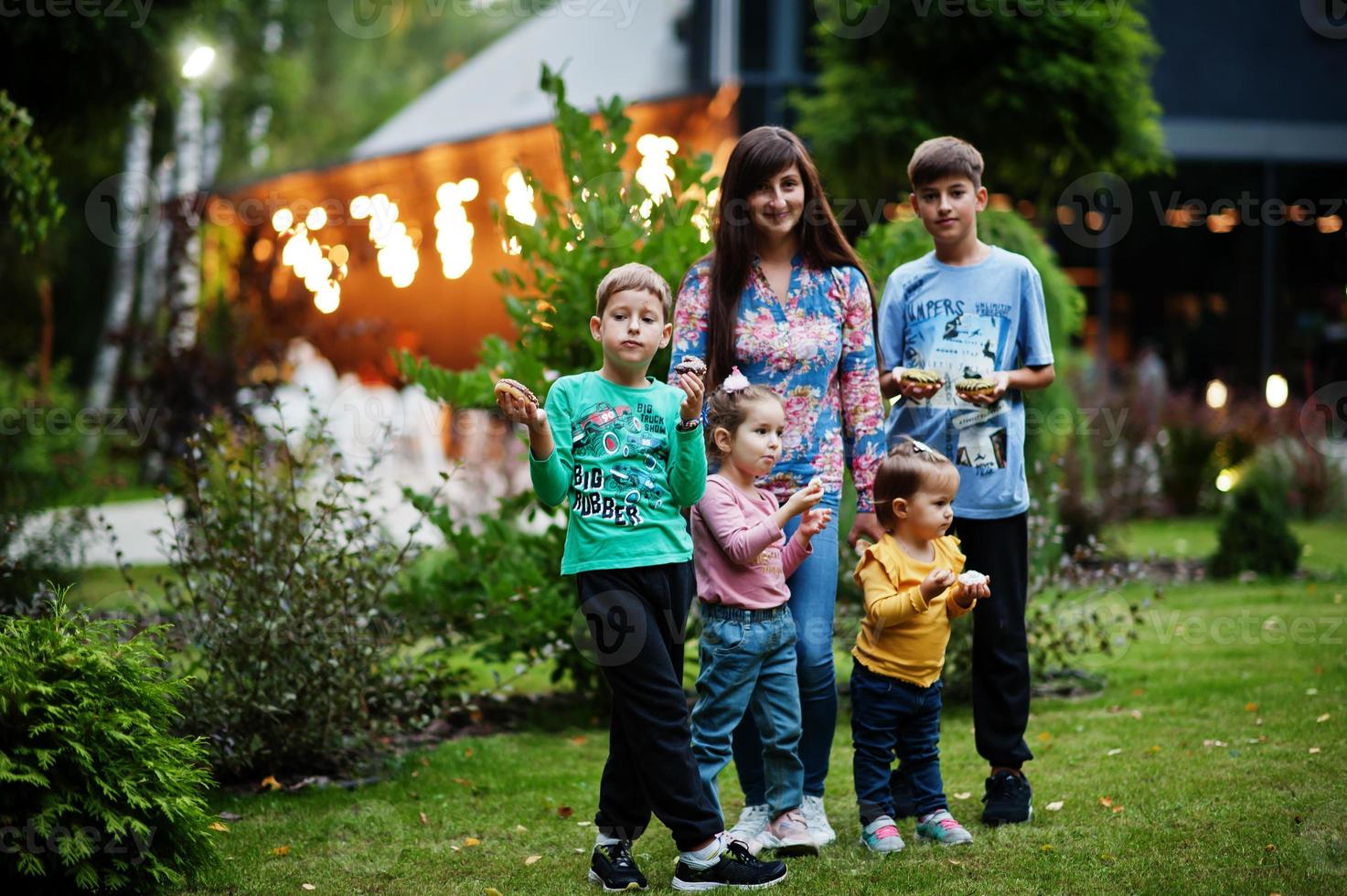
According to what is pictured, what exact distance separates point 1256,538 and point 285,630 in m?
6.74

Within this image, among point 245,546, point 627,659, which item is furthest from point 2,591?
point 627,659

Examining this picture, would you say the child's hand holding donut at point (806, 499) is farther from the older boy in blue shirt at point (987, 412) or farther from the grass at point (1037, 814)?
the grass at point (1037, 814)

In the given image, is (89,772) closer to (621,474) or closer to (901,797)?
(621,474)

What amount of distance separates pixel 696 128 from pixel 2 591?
8.69m

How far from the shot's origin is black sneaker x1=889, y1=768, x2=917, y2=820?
3955 mm

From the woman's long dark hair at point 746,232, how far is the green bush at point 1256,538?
5.94m

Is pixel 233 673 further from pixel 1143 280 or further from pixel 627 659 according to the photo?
pixel 1143 280

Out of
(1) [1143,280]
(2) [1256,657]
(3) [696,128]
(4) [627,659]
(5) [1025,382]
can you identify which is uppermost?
(3) [696,128]

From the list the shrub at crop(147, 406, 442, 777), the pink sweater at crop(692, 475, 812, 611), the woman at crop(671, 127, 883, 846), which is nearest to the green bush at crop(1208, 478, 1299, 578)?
the woman at crop(671, 127, 883, 846)

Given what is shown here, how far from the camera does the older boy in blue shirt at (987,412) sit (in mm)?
3881

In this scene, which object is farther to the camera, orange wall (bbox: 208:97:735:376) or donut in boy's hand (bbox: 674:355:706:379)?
orange wall (bbox: 208:97:735:376)

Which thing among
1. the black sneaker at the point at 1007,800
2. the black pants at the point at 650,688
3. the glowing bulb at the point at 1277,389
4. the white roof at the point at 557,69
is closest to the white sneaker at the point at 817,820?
the black pants at the point at 650,688

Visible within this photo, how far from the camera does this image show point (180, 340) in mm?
11922

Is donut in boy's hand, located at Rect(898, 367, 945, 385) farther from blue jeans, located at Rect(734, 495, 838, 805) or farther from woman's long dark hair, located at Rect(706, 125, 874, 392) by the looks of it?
blue jeans, located at Rect(734, 495, 838, 805)
